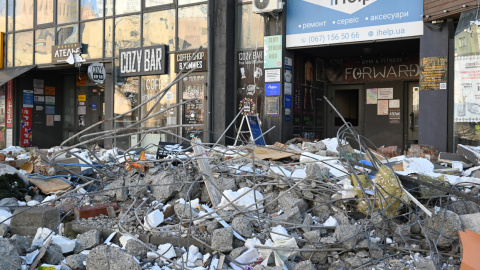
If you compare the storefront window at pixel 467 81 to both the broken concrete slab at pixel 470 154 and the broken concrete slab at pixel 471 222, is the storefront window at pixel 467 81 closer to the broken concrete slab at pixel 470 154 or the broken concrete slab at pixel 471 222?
the broken concrete slab at pixel 470 154

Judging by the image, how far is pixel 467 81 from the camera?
9.15 metres

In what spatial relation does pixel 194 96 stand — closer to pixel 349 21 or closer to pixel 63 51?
pixel 349 21

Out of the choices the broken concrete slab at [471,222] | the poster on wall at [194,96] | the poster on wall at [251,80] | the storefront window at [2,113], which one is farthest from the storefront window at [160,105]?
the broken concrete slab at [471,222]

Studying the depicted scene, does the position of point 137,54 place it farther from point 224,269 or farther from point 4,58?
point 224,269

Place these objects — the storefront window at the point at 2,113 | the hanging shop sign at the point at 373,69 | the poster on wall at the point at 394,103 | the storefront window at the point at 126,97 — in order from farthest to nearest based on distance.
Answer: the storefront window at the point at 2,113 < the storefront window at the point at 126,97 < the poster on wall at the point at 394,103 < the hanging shop sign at the point at 373,69

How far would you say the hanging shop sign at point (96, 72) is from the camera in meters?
13.8

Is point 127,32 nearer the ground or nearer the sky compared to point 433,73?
nearer the sky

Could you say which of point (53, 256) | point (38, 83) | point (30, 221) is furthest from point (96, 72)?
point (53, 256)

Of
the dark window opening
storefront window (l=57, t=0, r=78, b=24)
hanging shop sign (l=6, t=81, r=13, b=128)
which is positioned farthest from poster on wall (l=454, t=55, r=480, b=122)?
hanging shop sign (l=6, t=81, r=13, b=128)

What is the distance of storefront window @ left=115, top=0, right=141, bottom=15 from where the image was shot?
45.3 ft

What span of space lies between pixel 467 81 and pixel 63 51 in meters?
11.8

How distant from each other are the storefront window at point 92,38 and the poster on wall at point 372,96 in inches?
313

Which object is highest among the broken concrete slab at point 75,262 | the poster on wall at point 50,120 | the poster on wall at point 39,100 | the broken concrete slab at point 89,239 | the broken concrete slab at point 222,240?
the poster on wall at point 39,100

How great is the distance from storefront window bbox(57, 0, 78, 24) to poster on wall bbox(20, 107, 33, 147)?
3.47 meters
